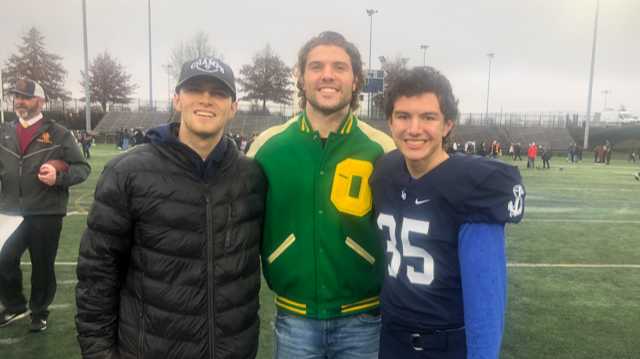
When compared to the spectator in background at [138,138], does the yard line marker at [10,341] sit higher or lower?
lower

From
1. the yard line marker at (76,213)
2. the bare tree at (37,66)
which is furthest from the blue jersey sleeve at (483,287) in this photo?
the bare tree at (37,66)

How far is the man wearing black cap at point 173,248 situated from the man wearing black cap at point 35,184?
261cm

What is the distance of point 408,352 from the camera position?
2.23 metres

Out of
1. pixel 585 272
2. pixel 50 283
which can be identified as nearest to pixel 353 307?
pixel 50 283

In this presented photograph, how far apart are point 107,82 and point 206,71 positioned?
6404cm

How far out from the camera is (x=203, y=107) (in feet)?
7.84

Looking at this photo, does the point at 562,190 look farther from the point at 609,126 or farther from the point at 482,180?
the point at 609,126

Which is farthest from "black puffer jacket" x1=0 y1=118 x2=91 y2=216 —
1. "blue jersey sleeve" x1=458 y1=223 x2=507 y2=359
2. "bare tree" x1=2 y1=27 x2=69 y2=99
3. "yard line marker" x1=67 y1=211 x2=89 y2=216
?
"bare tree" x1=2 y1=27 x2=69 y2=99

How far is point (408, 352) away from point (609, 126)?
57.6 m

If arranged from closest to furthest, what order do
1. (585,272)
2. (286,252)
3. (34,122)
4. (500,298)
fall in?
(500,298), (286,252), (34,122), (585,272)

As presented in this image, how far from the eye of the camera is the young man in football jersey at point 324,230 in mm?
2652

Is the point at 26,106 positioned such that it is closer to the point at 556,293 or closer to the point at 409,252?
the point at 409,252

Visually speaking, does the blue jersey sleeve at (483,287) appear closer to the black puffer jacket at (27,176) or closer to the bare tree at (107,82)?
the black puffer jacket at (27,176)

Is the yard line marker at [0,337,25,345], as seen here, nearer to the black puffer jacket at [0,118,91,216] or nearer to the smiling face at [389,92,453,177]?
the black puffer jacket at [0,118,91,216]
